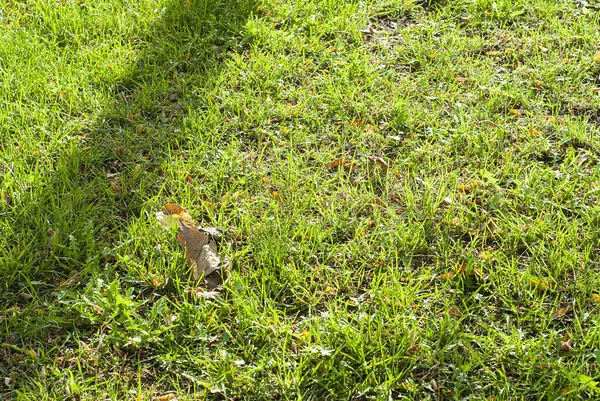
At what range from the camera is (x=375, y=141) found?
345 cm

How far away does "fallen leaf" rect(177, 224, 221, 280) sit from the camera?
2.79m

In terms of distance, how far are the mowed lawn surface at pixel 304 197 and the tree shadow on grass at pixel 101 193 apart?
1 cm

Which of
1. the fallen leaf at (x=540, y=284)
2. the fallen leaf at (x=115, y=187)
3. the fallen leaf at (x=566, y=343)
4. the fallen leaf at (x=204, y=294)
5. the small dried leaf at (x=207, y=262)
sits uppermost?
the fallen leaf at (x=115, y=187)

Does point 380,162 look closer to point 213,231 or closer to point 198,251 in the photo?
point 213,231

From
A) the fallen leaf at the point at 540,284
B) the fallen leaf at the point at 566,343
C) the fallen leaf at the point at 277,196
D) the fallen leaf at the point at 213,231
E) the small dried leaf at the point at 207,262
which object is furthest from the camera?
the fallen leaf at the point at 277,196

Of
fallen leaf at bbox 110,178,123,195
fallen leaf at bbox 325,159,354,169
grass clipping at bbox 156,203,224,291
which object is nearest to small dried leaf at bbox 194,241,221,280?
grass clipping at bbox 156,203,224,291

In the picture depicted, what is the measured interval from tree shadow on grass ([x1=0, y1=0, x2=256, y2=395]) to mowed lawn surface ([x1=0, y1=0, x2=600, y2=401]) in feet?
0.04

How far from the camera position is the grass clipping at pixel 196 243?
9.13 feet

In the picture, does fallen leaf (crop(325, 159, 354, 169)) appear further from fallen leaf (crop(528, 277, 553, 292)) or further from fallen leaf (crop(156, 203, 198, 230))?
fallen leaf (crop(528, 277, 553, 292))

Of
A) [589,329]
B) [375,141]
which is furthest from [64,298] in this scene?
[589,329]

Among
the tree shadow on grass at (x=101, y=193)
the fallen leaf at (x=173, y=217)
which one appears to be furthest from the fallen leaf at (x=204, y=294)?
the fallen leaf at (x=173, y=217)

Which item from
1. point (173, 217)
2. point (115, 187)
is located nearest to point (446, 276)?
point (173, 217)

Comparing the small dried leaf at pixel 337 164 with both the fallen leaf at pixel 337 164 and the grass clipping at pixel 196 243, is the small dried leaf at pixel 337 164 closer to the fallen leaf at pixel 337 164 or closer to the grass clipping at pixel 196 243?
the fallen leaf at pixel 337 164

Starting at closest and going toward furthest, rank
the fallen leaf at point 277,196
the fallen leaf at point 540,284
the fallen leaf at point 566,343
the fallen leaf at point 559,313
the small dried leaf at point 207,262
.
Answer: the fallen leaf at point 566,343
the fallen leaf at point 559,313
the fallen leaf at point 540,284
the small dried leaf at point 207,262
the fallen leaf at point 277,196
